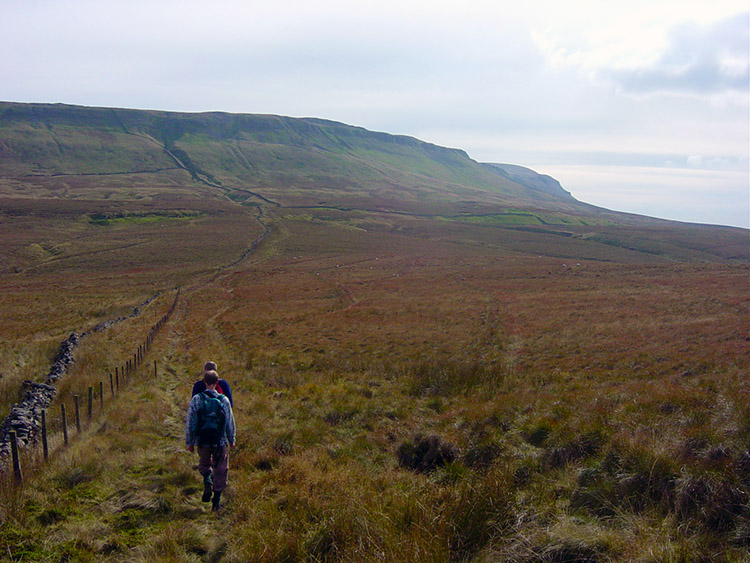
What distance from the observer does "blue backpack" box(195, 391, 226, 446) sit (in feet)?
21.3

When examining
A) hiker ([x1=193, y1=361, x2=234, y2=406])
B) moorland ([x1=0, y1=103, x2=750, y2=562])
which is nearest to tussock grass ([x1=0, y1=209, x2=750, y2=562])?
moorland ([x1=0, y1=103, x2=750, y2=562])

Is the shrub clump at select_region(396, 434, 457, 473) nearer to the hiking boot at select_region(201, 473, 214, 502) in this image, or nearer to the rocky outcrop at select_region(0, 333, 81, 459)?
the hiking boot at select_region(201, 473, 214, 502)

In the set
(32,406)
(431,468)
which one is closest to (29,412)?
(32,406)

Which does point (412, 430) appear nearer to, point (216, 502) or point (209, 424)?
point (216, 502)

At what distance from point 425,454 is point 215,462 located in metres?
3.30

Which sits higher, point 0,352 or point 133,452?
point 133,452

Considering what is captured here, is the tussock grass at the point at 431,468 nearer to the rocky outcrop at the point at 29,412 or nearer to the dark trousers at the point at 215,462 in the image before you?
the dark trousers at the point at 215,462

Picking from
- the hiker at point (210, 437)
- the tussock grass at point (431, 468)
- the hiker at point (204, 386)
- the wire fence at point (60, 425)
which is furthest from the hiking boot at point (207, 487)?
the wire fence at point (60, 425)

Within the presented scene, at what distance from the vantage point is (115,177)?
190 m

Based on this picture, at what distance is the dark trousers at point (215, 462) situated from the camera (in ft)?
21.1

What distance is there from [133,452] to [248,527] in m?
3.98

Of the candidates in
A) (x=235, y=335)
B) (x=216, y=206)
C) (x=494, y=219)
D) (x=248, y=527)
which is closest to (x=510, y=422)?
(x=248, y=527)

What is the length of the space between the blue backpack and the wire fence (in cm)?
247

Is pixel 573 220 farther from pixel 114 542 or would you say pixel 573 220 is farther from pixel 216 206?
pixel 114 542
